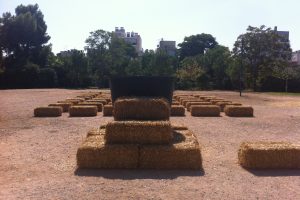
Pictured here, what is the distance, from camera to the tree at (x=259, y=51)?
51.6 m

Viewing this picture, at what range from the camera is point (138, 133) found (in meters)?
9.61

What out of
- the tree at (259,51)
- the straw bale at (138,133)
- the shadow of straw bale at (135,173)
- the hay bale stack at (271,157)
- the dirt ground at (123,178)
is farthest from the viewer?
the tree at (259,51)

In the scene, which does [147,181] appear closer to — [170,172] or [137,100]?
[170,172]

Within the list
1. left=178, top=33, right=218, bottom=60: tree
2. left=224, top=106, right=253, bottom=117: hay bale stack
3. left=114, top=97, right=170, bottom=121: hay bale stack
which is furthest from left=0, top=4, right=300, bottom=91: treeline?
left=114, top=97, right=170, bottom=121: hay bale stack

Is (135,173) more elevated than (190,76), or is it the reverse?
(190,76)

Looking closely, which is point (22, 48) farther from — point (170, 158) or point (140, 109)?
point (170, 158)

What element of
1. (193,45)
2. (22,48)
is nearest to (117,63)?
(22,48)

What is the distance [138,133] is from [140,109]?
5.37 feet

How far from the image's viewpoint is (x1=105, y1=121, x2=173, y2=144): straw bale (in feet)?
31.4

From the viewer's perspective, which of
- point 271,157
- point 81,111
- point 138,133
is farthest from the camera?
point 81,111

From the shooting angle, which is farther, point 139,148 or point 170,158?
point 139,148

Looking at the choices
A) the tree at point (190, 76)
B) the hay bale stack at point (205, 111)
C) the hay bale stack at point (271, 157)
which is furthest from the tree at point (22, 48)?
the hay bale stack at point (271, 157)

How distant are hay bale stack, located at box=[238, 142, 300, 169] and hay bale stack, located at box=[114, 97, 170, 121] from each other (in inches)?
107

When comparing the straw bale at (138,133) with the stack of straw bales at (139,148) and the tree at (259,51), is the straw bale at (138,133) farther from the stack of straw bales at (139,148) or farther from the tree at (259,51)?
the tree at (259,51)
